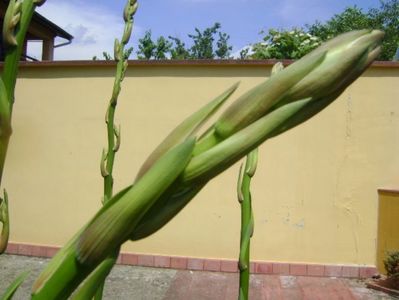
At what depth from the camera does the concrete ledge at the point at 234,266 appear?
5020 mm

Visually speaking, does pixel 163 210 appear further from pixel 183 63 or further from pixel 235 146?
pixel 183 63

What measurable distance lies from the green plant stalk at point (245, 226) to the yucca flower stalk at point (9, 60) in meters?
0.30

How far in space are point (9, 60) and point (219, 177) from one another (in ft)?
16.2

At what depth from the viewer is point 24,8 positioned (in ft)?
1.35

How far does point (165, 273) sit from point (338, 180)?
1871 millimetres

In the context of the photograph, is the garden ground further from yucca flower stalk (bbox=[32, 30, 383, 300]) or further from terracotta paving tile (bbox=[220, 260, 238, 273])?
yucca flower stalk (bbox=[32, 30, 383, 300])

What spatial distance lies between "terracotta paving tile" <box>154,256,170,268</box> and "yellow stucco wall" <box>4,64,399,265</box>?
0.28 feet

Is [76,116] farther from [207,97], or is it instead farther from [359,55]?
[359,55]

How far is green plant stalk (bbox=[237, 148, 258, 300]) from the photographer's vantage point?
25.4 inches

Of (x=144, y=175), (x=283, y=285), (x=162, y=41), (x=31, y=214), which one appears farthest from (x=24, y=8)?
(x=162, y=41)

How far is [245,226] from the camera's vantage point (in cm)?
67

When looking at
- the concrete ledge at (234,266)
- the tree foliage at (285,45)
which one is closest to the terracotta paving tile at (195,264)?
the concrete ledge at (234,266)

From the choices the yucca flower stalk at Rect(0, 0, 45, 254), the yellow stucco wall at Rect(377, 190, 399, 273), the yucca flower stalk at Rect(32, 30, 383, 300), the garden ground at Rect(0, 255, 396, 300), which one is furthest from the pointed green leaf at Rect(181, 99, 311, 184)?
the yellow stucco wall at Rect(377, 190, 399, 273)

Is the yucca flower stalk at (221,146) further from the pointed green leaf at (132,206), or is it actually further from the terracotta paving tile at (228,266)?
the terracotta paving tile at (228,266)
